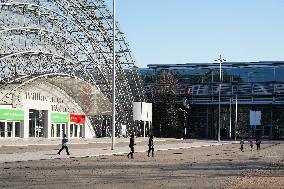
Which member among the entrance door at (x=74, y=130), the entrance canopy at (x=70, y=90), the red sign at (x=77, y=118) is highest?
the entrance canopy at (x=70, y=90)

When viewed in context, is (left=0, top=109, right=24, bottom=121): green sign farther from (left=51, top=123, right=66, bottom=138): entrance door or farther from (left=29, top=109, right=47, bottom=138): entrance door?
(left=51, top=123, right=66, bottom=138): entrance door

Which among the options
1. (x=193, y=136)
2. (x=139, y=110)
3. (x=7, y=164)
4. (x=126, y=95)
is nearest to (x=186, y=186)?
(x=7, y=164)

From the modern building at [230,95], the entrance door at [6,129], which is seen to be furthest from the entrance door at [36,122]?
the modern building at [230,95]

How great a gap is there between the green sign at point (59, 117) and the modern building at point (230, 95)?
28.8 meters

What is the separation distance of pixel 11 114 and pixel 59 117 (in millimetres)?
13315

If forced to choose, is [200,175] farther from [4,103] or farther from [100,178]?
[4,103]

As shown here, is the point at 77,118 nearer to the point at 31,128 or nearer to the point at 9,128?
the point at 31,128

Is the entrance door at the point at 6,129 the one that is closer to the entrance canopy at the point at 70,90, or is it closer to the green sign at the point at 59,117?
the entrance canopy at the point at 70,90

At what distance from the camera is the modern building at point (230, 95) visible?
11169 cm

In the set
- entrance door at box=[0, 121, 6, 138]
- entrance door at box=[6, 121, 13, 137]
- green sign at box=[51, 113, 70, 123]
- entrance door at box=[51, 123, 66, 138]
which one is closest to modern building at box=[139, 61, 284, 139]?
green sign at box=[51, 113, 70, 123]

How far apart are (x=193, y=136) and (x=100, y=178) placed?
95.7 m

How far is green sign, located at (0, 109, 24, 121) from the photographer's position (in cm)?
6975

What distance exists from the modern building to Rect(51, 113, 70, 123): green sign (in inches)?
1135

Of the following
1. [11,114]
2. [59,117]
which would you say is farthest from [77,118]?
[11,114]
